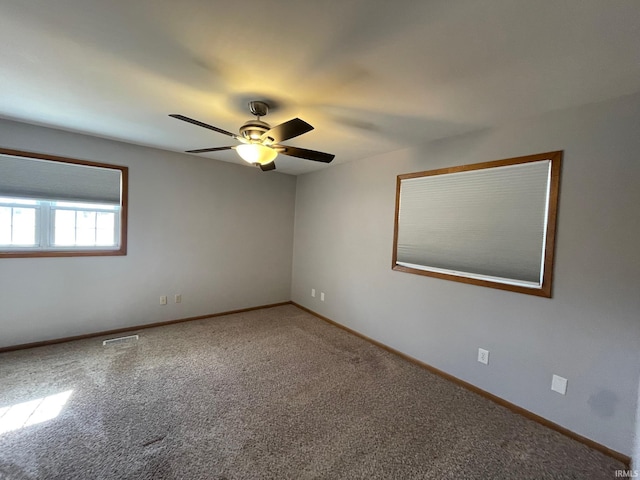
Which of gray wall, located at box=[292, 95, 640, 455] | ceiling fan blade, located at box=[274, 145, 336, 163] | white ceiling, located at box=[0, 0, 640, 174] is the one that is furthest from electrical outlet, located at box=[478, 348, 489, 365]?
ceiling fan blade, located at box=[274, 145, 336, 163]

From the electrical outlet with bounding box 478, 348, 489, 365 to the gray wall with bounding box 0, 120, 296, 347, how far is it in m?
3.25

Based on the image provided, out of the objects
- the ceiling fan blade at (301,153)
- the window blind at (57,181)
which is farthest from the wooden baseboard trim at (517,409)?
the window blind at (57,181)

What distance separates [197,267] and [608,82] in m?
4.50

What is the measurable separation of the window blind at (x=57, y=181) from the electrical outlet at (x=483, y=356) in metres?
4.44

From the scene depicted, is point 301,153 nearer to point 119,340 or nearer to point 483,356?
point 483,356

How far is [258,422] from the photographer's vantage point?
195 centimetres

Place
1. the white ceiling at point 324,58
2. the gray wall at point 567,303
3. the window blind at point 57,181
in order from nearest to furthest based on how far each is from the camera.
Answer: the white ceiling at point 324,58, the gray wall at point 567,303, the window blind at point 57,181

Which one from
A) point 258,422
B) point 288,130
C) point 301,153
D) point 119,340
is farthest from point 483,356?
point 119,340

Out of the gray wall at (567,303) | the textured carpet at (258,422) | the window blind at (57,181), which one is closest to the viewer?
the textured carpet at (258,422)

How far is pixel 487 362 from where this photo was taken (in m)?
2.40

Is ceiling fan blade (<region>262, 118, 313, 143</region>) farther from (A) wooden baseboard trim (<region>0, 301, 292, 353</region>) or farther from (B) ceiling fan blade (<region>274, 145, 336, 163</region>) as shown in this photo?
(A) wooden baseboard trim (<region>0, 301, 292, 353</region>)

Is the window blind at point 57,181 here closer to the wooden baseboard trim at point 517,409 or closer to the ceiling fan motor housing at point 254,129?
the ceiling fan motor housing at point 254,129

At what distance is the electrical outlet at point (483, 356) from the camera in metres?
2.41

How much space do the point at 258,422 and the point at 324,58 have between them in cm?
246
